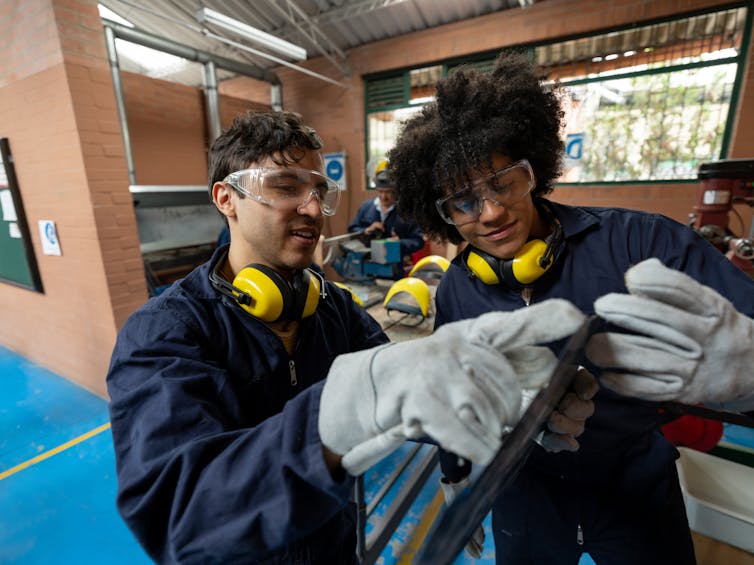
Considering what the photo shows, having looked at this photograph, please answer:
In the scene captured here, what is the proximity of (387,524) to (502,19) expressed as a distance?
593 cm

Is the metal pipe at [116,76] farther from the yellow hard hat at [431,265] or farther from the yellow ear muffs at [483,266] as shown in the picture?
the yellow ear muffs at [483,266]

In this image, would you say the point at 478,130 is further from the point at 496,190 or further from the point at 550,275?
the point at 550,275

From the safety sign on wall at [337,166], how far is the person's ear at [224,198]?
5.36m

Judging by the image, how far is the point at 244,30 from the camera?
3836mm

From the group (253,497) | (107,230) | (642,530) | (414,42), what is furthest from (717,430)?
(414,42)

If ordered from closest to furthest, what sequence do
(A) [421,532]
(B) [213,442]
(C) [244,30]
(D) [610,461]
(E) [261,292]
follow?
(B) [213,442] < (E) [261,292] < (D) [610,461] < (A) [421,532] < (C) [244,30]

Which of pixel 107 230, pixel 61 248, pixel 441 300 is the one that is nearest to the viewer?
pixel 441 300

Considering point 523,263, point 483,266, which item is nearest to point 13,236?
point 483,266

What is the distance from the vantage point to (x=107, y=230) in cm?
311

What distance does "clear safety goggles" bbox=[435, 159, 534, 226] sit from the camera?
130 centimetres

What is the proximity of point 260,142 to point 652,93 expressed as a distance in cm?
520

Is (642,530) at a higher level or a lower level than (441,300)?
lower

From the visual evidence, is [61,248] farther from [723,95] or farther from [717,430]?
[723,95]

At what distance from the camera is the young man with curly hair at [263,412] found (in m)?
0.56
